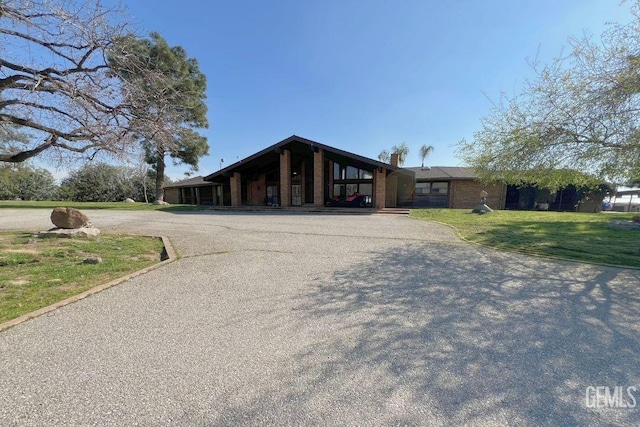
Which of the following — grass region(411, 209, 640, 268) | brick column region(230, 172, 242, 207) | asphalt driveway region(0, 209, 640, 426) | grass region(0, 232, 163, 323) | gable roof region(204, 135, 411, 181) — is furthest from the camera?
brick column region(230, 172, 242, 207)

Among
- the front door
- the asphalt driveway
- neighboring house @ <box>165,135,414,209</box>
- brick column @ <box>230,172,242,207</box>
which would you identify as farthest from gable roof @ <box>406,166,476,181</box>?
the asphalt driveway

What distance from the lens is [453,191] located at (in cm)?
2192

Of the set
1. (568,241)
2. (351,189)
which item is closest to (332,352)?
(568,241)

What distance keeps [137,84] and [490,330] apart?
738 cm

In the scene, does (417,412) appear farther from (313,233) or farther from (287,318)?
(313,233)

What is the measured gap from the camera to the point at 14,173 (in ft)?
88.9

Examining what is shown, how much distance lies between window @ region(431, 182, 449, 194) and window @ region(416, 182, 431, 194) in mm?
325

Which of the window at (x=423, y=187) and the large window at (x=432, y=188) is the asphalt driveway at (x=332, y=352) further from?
the window at (x=423, y=187)

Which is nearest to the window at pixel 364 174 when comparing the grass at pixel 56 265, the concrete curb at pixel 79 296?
the grass at pixel 56 265

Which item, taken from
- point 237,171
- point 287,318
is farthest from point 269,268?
point 237,171

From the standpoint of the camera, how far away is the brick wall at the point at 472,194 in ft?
71.0

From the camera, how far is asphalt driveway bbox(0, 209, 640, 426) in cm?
188

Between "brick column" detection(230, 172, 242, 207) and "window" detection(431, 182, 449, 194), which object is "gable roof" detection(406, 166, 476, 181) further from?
"brick column" detection(230, 172, 242, 207)
